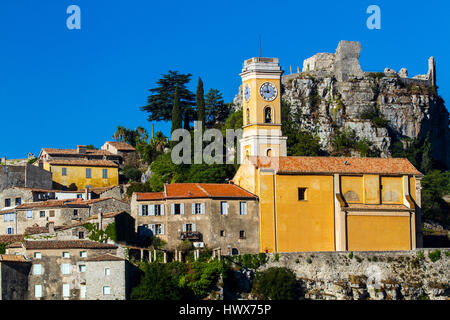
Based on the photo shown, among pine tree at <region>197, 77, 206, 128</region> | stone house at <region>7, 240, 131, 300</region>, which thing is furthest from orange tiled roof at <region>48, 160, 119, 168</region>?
stone house at <region>7, 240, 131, 300</region>

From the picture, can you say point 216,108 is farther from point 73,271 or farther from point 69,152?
point 73,271

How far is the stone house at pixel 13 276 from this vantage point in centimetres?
6462

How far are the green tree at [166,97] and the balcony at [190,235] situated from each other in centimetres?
2866

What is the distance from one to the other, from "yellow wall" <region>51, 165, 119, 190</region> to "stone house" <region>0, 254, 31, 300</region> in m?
26.0

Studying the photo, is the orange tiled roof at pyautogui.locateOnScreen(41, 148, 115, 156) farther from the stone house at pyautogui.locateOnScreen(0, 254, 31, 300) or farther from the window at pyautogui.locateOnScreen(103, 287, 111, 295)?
the window at pyautogui.locateOnScreen(103, 287, 111, 295)

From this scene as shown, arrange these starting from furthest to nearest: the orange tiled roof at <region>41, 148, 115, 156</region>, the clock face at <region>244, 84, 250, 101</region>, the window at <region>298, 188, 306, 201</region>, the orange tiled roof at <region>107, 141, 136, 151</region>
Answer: the orange tiled roof at <region>107, 141, 136, 151</region> < the orange tiled roof at <region>41, 148, 115, 156</region> < the clock face at <region>244, 84, 250, 101</region> < the window at <region>298, 188, 306, 201</region>

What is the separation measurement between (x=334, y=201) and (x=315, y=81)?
103 ft

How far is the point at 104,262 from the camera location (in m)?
65.8

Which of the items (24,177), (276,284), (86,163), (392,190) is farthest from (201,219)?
(86,163)

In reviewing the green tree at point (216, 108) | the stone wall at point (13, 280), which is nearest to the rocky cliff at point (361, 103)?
the green tree at point (216, 108)

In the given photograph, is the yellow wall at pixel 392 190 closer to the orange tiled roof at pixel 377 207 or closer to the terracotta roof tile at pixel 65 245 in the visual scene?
the orange tiled roof at pixel 377 207

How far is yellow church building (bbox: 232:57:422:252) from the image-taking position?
247 feet
